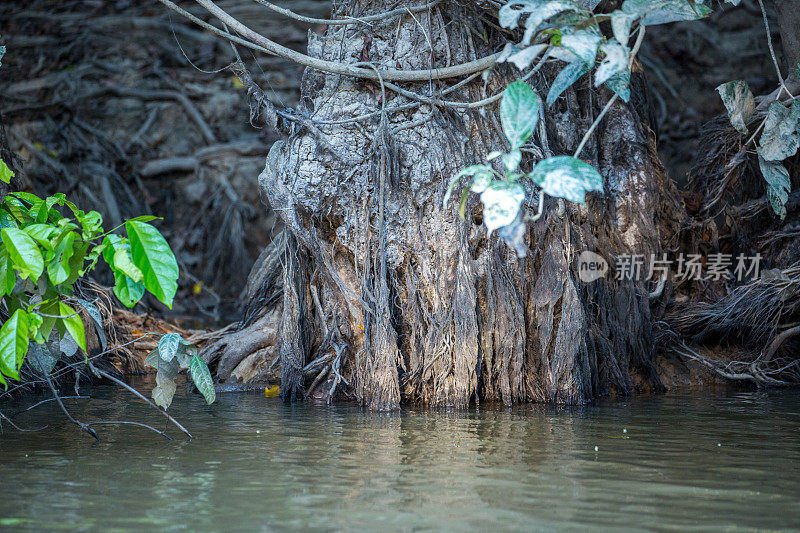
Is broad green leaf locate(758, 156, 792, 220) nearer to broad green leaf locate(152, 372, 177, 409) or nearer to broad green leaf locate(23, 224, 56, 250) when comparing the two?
broad green leaf locate(152, 372, 177, 409)

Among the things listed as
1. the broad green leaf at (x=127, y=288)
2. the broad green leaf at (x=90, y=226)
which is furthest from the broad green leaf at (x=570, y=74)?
the broad green leaf at (x=90, y=226)

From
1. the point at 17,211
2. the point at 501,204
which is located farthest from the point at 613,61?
the point at 17,211

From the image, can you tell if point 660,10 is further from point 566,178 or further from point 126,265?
point 126,265

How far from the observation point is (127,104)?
10.2 meters

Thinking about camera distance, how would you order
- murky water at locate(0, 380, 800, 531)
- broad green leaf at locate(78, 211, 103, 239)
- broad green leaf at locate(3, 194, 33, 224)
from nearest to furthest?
murky water at locate(0, 380, 800, 531) < broad green leaf at locate(78, 211, 103, 239) < broad green leaf at locate(3, 194, 33, 224)

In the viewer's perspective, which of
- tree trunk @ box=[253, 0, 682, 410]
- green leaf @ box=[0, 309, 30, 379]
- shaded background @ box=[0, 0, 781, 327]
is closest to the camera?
green leaf @ box=[0, 309, 30, 379]

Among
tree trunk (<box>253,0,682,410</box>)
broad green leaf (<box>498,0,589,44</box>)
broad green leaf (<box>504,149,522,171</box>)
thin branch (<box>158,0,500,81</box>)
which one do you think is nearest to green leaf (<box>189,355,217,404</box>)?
tree trunk (<box>253,0,682,410</box>)

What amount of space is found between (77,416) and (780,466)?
9.87 ft

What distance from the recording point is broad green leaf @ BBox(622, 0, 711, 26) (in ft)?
8.14

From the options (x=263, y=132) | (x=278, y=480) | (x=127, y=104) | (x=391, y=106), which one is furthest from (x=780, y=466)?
(x=127, y=104)

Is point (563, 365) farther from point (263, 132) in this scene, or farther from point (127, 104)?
point (127, 104)

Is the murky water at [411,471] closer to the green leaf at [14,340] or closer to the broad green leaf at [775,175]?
the green leaf at [14,340]

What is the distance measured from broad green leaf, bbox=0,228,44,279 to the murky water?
65 centimetres

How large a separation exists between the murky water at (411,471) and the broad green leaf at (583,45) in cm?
127
